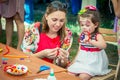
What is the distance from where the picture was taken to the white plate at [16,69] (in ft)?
7.12

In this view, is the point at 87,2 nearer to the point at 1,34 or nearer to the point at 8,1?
the point at 1,34

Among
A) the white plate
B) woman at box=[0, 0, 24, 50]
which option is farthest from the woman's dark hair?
woman at box=[0, 0, 24, 50]

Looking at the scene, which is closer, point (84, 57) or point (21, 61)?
point (21, 61)

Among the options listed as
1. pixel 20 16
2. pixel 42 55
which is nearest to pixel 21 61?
pixel 42 55

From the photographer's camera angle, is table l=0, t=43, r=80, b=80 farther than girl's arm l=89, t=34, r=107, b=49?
No

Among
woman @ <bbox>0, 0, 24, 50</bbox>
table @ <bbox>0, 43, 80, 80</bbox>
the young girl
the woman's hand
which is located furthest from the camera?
woman @ <bbox>0, 0, 24, 50</bbox>

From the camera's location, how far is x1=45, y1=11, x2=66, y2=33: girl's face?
121 inches

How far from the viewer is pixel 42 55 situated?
304 cm

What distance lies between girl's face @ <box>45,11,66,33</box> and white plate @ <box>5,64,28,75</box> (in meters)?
0.88

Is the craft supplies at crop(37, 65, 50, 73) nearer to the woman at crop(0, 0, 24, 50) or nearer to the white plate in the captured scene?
the white plate

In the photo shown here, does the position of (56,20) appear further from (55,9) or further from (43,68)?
(43,68)

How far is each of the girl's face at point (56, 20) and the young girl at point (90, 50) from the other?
0.19 m

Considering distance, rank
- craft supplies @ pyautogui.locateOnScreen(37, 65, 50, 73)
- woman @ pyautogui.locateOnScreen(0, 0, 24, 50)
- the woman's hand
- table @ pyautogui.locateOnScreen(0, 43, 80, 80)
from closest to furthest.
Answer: table @ pyautogui.locateOnScreen(0, 43, 80, 80)
craft supplies @ pyautogui.locateOnScreen(37, 65, 50, 73)
the woman's hand
woman @ pyautogui.locateOnScreen(0, 0, 24, 50)

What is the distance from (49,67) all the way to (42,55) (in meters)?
0.66
